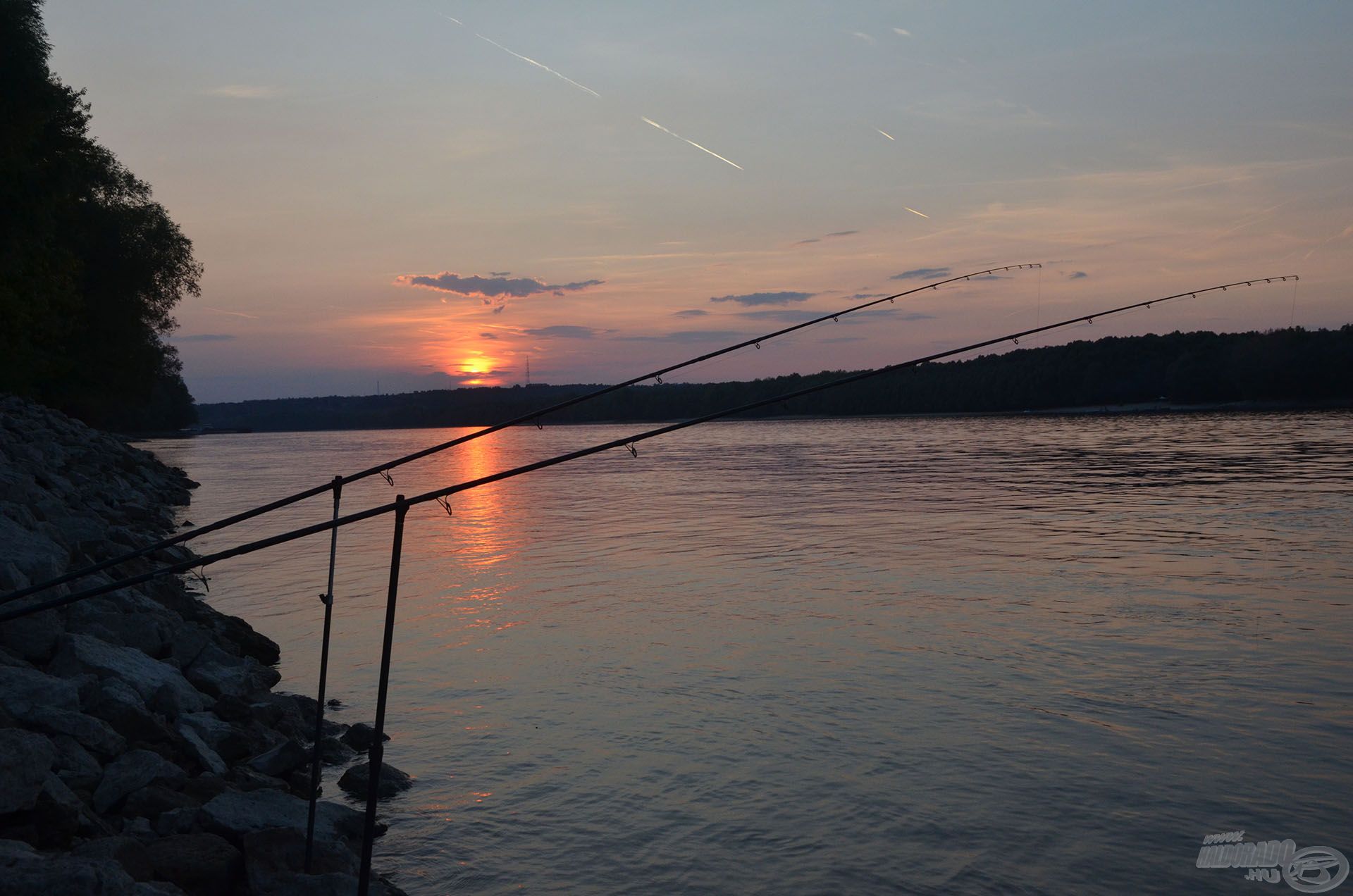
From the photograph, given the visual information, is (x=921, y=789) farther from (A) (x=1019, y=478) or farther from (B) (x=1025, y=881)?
(A) (x=1019, y=478)

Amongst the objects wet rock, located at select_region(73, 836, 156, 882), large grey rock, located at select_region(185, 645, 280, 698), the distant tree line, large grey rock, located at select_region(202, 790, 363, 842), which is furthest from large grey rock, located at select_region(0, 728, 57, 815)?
the distant tree line

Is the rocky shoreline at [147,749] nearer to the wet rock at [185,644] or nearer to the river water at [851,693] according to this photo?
the wet rock at [185,644]

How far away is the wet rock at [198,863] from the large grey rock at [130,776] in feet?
2.69

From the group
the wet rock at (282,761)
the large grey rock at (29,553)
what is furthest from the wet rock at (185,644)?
the wet rock at (282,761)

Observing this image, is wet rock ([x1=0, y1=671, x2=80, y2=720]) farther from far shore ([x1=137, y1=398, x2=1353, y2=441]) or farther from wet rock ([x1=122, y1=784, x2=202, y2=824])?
far shore ([x1=137, y1=398, x2=1353, y2=441])

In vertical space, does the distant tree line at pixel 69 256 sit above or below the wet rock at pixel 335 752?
above

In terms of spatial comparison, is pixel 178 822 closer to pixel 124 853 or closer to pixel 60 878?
pixel 124 853

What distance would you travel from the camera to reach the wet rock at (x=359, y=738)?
28.1 ft

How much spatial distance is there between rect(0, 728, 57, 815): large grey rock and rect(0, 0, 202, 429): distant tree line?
20.4 metres

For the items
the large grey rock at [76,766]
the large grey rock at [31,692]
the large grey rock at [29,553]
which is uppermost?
the large grey rock at [29,553]

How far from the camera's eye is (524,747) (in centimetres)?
870

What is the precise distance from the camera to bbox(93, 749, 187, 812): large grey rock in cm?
608

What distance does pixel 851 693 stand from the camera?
9891mm

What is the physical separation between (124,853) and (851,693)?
6.39m
